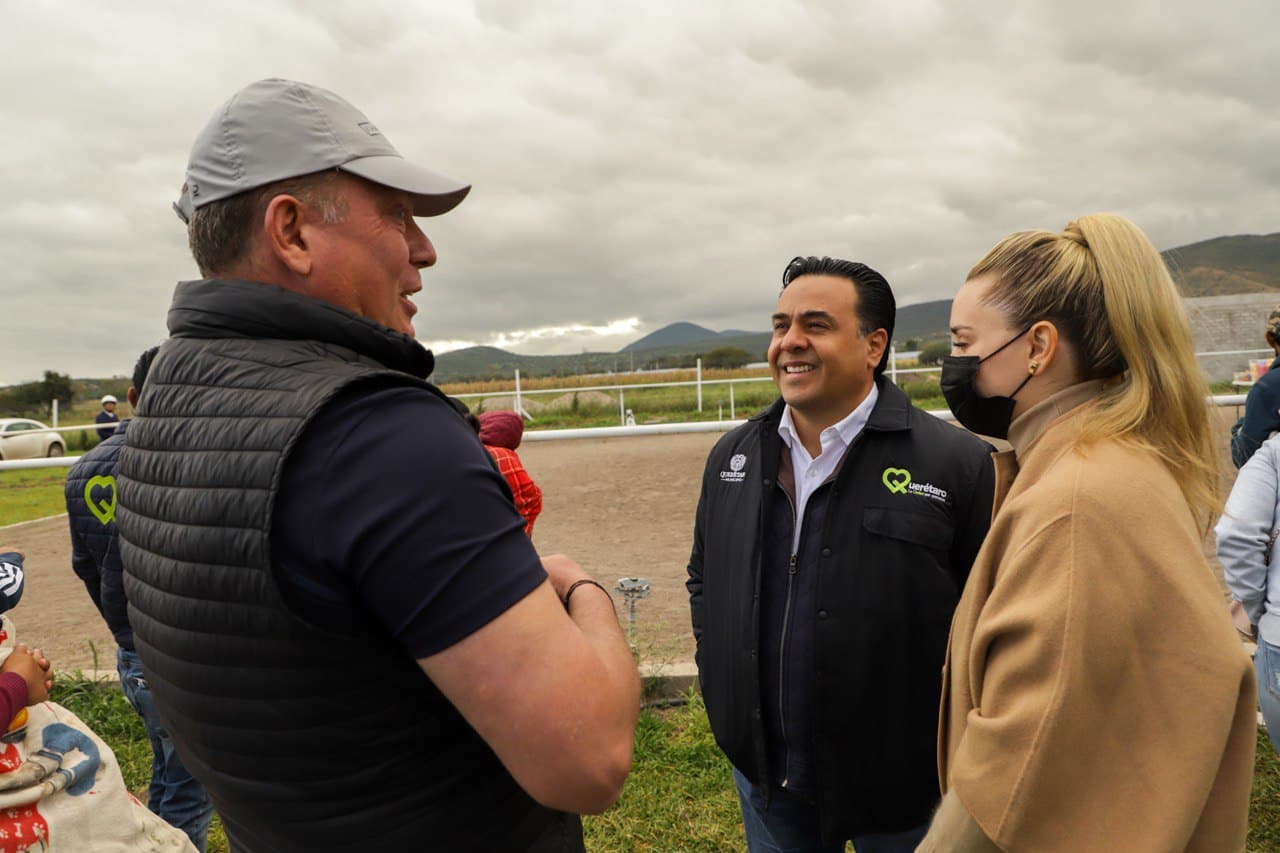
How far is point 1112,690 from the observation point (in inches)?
51.3

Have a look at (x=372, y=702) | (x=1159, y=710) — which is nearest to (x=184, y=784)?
(x=372, y=702)

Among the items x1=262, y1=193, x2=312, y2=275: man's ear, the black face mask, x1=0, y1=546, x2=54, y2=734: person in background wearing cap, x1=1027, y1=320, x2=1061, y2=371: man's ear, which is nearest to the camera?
x1=262, y1=193, x2=312, y2=275: man's ear

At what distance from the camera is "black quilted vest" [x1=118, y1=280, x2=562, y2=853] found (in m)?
1.04

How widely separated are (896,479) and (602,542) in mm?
6071

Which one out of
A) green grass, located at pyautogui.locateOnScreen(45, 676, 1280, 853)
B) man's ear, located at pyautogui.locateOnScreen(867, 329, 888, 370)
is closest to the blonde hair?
man's ear, located at pyautogui.locateOnScreen(867, 329, 888, 370)

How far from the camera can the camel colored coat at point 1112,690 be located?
4.19 feet

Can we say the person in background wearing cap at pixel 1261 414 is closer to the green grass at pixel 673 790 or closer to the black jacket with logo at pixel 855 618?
the green grass at pixel 673 790

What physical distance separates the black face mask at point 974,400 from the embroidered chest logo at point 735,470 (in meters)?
0.91

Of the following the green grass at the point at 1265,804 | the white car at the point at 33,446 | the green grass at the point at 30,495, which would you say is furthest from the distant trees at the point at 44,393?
the green grass at the point at 1265,804

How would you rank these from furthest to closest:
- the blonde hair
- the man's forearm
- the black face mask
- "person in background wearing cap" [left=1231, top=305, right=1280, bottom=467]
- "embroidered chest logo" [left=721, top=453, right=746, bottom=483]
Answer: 1. "person in background wearing cap" [left=1231, top=305, right=1280, bottom=467]
2. "embroidered chest logo" [left=721, top=453, right=746, bottom=483]
3. the black face mask
4. the blonde hair
5. the man's forearm

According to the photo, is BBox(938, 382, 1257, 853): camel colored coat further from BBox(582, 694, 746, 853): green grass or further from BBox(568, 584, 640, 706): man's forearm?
BBox(582, 694, 746, 853): green grass

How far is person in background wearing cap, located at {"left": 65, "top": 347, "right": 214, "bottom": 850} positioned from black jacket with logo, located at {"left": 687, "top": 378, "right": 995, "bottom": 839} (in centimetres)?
217

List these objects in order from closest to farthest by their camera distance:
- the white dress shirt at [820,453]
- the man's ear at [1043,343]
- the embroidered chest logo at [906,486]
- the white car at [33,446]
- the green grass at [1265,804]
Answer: the man's ear at [1043,343] → the embroidered chest logo at [906,486] → the white dress shirt at [820,453] → the green grass at [1265,804] → the white car at [33,446]

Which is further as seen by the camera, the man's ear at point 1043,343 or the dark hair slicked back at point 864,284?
the dark hair slicked back at point 864,284
